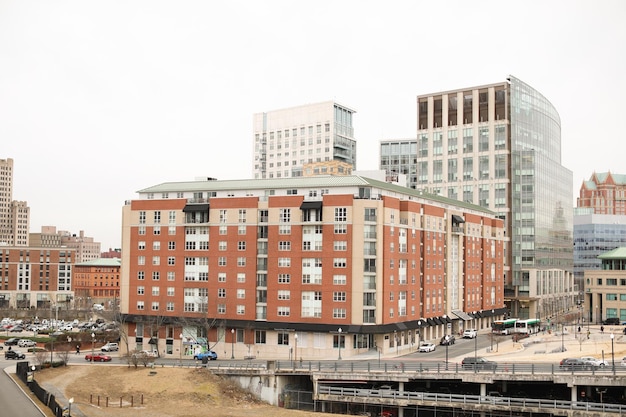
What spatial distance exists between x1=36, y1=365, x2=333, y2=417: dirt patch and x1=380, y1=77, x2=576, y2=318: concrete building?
111 metres

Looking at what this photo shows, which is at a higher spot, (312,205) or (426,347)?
(312,205)

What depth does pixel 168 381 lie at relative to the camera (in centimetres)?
8619

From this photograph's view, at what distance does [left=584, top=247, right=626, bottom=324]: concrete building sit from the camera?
521 feet

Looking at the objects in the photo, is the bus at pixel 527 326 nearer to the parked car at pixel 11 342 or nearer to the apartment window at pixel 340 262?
the apartment window at pixel 340 262

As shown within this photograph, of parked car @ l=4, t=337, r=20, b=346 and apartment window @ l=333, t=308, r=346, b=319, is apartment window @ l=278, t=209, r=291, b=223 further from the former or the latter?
parked car @ l=4, t=337, r=20, b=346

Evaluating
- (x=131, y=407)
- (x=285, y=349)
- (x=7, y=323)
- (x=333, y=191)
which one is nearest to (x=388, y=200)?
(x=333, y=191)

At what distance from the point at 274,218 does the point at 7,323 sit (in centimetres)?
10544

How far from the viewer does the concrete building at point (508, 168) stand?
7170 inches

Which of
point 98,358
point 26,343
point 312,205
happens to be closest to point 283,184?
point 312,205

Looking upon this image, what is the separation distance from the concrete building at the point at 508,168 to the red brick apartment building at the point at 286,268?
58.9 m

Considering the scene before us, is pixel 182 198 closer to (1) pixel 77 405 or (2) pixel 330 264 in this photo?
(2) pixel 330 264

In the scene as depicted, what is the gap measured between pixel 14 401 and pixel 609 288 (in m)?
130

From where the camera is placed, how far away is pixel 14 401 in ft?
243

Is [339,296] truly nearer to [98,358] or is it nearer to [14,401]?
[98,358]
